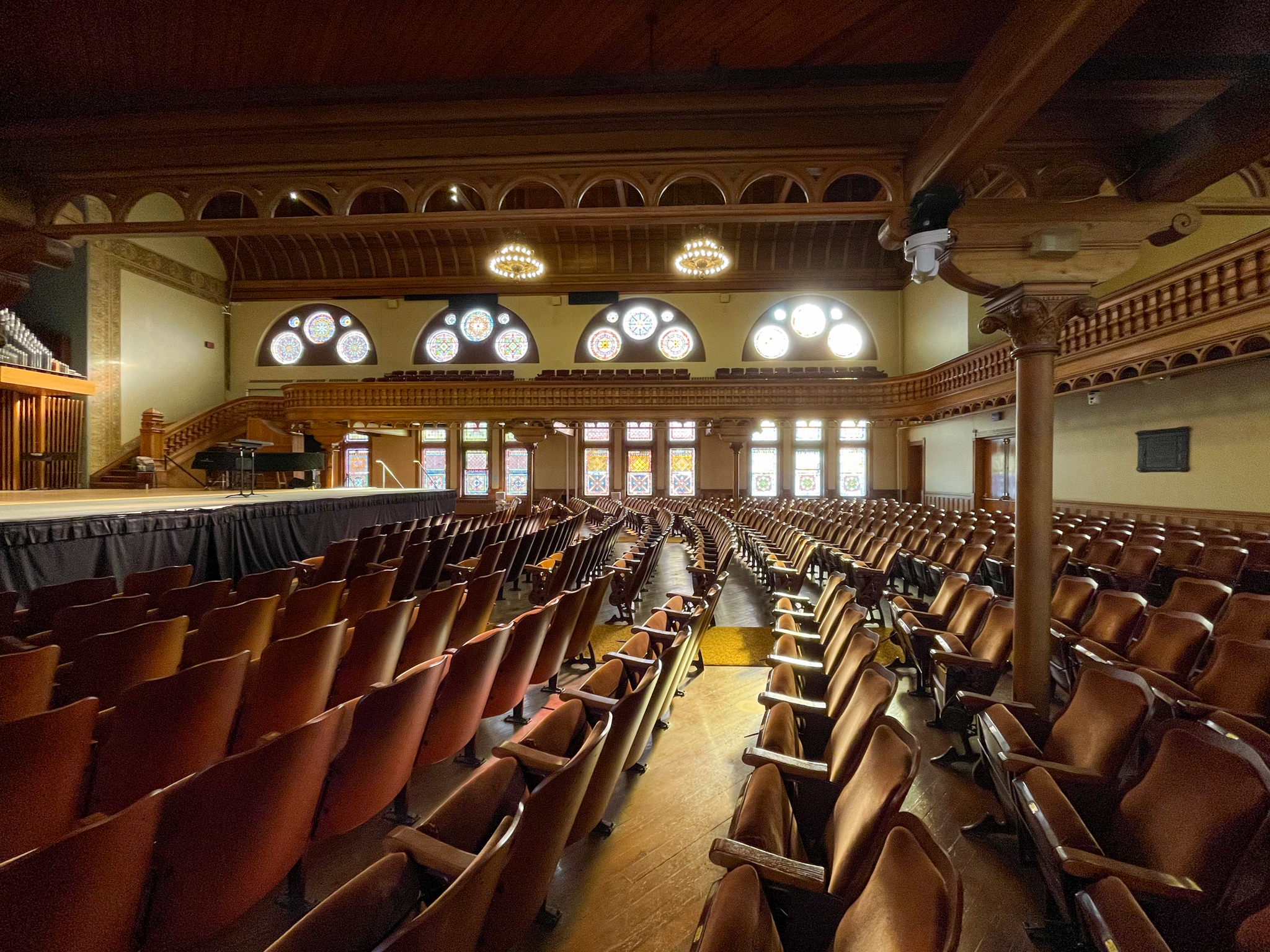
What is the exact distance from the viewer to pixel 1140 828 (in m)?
1.38

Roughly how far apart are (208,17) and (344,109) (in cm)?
55

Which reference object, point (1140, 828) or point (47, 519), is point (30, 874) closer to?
point (1140, 828)

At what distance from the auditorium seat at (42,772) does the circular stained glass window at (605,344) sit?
51.4ft

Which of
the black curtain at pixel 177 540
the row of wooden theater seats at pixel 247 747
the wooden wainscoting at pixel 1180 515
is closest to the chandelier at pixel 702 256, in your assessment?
the wooden wainscoting at pixel 1180 515

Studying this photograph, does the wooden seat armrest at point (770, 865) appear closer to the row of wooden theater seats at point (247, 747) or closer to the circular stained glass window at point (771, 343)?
the row of wooden theater seats at point (247, 747)

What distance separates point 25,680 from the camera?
5.25 ft

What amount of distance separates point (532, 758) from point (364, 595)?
2.05 metres

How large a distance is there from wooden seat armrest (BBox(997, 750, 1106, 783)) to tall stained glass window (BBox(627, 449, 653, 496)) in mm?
14974

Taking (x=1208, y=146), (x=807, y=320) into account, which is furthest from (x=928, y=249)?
(x=807, y=320)

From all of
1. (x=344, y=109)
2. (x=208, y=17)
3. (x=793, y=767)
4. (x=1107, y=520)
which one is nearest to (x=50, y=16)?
(x=208, y=17)

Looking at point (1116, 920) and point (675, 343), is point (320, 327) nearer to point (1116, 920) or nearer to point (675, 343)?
point (675, 343)

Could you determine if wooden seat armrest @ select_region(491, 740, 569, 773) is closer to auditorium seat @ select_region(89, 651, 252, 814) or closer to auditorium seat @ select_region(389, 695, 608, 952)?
auditorium seat @ select_region(389, 695, 608, 952)

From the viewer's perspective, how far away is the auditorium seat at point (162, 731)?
1404 millimetres

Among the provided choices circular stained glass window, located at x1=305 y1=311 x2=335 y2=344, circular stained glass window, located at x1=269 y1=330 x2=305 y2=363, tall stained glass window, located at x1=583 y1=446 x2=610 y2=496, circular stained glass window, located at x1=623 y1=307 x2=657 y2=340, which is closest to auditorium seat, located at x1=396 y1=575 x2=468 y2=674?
tall stained glass window, located at x1=583 y1=446 x2=610 y2=496
